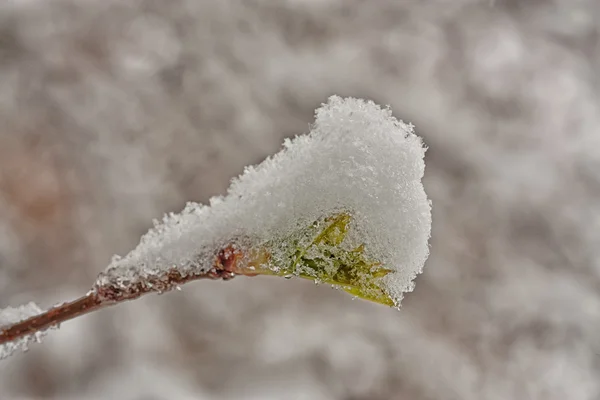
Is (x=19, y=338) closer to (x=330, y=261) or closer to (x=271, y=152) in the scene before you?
(x=330, y=261)

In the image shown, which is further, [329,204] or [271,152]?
[271,152]

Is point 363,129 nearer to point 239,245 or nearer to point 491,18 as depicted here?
point 239,245

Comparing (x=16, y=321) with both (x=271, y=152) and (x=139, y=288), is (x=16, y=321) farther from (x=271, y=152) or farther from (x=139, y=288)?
(x=271, y=152)

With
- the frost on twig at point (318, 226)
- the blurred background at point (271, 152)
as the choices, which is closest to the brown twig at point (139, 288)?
the frost on twig at point (318, 226)

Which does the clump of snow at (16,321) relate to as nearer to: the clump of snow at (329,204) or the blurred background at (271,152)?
the clump of snow at (329,204)

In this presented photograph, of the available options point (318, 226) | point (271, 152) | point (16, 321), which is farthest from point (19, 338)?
point (271, 152)

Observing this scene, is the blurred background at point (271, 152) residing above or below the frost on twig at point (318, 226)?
above

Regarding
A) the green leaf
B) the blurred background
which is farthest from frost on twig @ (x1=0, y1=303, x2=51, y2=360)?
the blurred background

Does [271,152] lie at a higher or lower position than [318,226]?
higher
